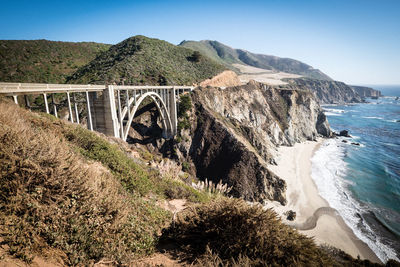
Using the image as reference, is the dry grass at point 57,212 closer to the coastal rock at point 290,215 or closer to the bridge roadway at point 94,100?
the bridge roadway at point 94,100

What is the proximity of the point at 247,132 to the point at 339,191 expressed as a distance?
1861cm

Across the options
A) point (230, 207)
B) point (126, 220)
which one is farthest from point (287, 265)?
point (126, 220)

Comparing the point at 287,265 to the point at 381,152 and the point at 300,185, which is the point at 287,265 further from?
the point at 381,152

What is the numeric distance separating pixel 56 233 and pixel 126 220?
144 cm

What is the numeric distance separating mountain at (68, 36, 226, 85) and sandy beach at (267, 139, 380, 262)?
30.7 meters

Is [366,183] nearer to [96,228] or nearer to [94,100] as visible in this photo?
[96,228]

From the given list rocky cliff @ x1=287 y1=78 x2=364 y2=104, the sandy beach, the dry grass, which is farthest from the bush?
rocky cliff @ x1=287 y1=78 x2=364 y2=104

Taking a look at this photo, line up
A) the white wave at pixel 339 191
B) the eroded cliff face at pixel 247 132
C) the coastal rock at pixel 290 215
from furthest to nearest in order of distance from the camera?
the eroded cliff face at pixel 247 132 < the coastal rock at pixel 290 215 < the white wave at pixel 339 191

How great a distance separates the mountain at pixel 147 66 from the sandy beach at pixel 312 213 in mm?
30664

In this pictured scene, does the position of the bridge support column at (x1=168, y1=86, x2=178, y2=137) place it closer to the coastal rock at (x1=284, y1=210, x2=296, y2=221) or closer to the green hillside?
the coastal rock at (x1=284, y1=210, x2=296, y2=221)

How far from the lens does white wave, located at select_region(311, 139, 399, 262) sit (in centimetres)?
1858

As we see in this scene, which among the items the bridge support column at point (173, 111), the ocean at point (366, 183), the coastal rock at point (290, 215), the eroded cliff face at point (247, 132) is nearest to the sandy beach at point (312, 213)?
the coastal rock at point (290, 215)

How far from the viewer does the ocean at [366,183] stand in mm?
19975

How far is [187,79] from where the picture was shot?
45469mm
